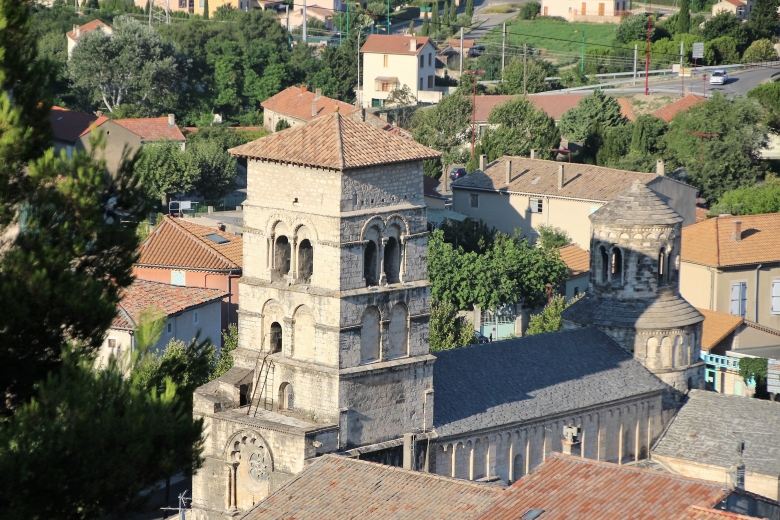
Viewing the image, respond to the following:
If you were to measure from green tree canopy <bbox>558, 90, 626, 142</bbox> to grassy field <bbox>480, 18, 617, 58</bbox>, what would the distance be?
39886 millimetres

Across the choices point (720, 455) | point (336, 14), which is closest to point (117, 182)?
point (720, 455)

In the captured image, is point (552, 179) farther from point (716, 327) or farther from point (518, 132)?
point (716, 327)

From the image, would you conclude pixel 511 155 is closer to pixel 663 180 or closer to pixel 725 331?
pixel 663 180

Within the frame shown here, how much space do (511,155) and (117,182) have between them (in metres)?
72.6

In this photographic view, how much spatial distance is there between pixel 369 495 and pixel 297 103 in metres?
80.1

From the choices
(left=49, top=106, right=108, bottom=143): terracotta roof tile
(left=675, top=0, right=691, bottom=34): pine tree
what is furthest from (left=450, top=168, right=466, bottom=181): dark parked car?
(left=675, top=0, right=691, bottom=34): pine tree

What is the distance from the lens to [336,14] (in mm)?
159875

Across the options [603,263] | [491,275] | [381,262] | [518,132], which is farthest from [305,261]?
[518,132]

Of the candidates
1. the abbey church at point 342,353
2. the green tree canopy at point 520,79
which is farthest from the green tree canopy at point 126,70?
the abbey church at point 342,353

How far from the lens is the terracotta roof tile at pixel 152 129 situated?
3867 inches

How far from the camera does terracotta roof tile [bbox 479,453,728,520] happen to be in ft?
105

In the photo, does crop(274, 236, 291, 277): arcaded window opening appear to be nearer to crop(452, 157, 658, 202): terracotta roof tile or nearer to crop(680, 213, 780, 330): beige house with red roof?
crop(680, 213, 780, 330): beige house with red roof

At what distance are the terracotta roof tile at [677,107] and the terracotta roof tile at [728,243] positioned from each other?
110 feet

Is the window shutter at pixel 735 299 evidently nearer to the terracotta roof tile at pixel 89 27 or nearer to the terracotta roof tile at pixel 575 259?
the terracotta roof tile at pixel 575 259
